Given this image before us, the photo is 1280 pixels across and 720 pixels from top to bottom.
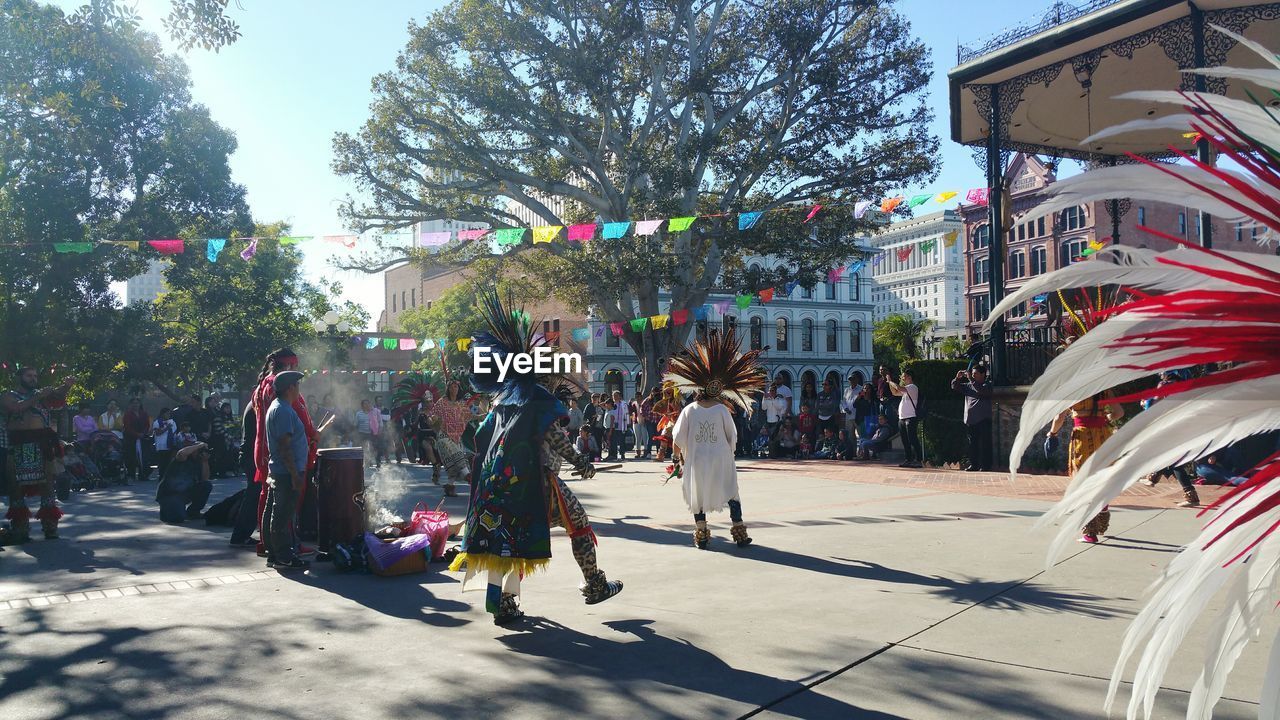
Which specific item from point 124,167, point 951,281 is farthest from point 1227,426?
point 951,281

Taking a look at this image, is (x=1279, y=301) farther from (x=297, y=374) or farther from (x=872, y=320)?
(x=872, y=320)

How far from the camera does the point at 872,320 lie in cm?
7556

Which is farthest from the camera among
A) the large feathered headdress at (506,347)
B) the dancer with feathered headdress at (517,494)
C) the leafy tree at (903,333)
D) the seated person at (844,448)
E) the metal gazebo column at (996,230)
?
the leafy tree at (903,333)

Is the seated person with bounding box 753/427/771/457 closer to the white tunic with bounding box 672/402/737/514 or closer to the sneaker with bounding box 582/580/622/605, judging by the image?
the white tunic with bounding box 672/402/737/514

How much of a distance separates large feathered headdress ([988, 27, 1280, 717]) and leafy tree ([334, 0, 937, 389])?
893 inches

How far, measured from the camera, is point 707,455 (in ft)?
28.7

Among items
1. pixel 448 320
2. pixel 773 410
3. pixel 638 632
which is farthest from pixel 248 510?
pixel 448 320

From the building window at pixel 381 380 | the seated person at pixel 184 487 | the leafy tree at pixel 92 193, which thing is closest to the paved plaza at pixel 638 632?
the seated person at pixel 184 487

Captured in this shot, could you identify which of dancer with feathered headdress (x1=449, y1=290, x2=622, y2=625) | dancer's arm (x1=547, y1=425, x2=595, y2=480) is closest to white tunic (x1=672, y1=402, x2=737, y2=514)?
dancer with feathered headdress (x1=449, y1=290, x2=622, y2=625)

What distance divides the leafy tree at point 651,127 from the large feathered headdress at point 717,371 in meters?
14.9

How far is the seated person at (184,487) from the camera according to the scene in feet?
37.5

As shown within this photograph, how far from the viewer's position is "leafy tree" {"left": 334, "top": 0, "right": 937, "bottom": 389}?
952 inches

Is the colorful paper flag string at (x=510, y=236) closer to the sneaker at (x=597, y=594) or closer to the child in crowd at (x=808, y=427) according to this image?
the child in crowd at (x=808, y=427)

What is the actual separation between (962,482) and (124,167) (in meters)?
27.4
